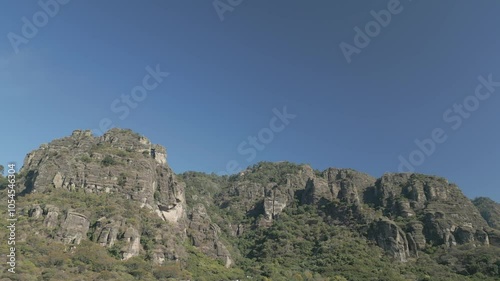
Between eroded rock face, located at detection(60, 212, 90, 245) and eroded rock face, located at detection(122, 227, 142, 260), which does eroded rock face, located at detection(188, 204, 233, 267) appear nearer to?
eroded rock face, located at detection(122, 227, 142, 260)

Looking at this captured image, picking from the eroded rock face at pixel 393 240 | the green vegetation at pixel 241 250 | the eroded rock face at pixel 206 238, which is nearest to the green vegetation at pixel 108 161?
the green vegetation at pixel 241 250

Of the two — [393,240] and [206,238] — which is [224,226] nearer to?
[206,238]

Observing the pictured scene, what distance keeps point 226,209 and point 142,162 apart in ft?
148

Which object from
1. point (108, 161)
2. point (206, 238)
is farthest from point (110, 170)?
point (206, 238)

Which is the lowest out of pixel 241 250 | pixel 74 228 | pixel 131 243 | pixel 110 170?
pixel 131 243

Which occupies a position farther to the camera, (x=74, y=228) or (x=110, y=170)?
(x=110, y=170)

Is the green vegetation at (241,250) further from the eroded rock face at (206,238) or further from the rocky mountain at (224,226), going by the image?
the eroded rock face at (206,238)

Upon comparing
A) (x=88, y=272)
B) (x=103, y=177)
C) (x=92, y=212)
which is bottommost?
(x=88, y=272)

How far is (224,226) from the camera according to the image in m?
127

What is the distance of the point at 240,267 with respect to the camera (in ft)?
324

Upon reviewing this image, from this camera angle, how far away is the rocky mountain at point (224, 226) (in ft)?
235

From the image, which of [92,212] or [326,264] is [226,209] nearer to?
[326,264]

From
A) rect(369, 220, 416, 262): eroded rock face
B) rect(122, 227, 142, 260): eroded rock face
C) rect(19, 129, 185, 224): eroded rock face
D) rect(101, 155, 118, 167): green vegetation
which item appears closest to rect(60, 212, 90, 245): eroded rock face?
rect(122, 227, 142, 260): eroded rock face

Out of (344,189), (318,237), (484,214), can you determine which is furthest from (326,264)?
(484,214)
